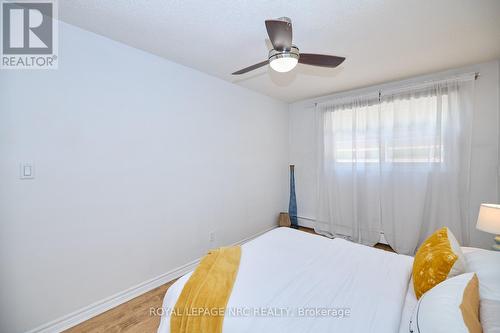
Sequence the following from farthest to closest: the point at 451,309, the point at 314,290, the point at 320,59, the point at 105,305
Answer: the point at 105,305, the point at 320,59, the point at 314,290, the point at 451,309

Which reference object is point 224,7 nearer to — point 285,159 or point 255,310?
point 255,310

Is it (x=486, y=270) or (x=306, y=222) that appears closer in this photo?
(x=486, y=270)

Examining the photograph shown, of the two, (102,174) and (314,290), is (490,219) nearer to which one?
(314,290)

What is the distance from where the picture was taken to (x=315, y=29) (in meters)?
1.84

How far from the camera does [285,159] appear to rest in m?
4.16

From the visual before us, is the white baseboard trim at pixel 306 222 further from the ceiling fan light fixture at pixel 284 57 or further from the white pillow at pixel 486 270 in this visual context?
the ceiling fan light fixture at pixel 284 57

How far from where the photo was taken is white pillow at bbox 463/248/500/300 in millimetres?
987

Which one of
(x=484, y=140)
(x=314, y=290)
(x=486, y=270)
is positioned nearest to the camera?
(x=486, y=270)

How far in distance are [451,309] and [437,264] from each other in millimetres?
464

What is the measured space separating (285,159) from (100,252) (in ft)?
10.2

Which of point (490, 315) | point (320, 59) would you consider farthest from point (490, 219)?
point (320, 59)

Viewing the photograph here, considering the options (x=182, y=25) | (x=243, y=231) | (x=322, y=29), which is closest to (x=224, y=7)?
(x=182, y=25)

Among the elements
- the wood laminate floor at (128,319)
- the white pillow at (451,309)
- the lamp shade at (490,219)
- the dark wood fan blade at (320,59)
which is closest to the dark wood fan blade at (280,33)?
the dark wood fan blade at (320,59)

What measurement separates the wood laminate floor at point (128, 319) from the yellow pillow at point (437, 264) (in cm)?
187
